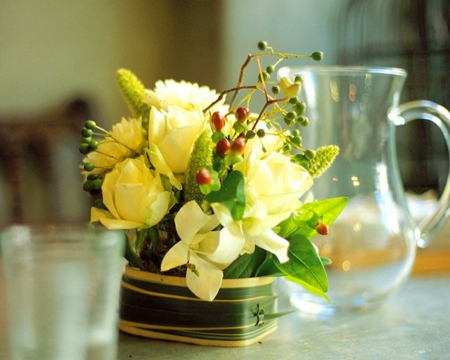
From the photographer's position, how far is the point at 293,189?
51 centimetres

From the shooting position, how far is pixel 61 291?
357mm

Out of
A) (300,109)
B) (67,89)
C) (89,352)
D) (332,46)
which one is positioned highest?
(332,46)

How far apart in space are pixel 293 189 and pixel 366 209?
18 cm

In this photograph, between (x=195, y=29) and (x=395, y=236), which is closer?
(x=395, y=236)

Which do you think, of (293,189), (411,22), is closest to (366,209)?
(293,189)

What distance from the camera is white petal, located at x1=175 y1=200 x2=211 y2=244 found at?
49 centimetres

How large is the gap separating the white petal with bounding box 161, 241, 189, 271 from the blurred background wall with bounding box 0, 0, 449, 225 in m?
2.14

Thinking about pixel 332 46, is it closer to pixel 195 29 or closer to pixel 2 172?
pixel 195 29

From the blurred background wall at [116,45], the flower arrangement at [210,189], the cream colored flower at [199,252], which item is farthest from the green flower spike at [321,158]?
the blurred background wall at [116,45]

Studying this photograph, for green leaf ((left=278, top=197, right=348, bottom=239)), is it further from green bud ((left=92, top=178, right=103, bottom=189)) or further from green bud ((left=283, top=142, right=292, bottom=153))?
green bud ((left=92, top=178, right=103, bottom=189))

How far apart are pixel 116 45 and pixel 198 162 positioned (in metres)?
2.47

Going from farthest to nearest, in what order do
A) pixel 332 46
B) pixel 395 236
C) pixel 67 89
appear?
pixel 332 46
pixel 67 89
pixel 395 236

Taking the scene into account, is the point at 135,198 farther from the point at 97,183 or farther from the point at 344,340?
the point at 344,340

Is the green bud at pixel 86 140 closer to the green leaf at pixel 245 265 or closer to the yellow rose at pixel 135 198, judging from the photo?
the yellow rose at pixel 135 198
